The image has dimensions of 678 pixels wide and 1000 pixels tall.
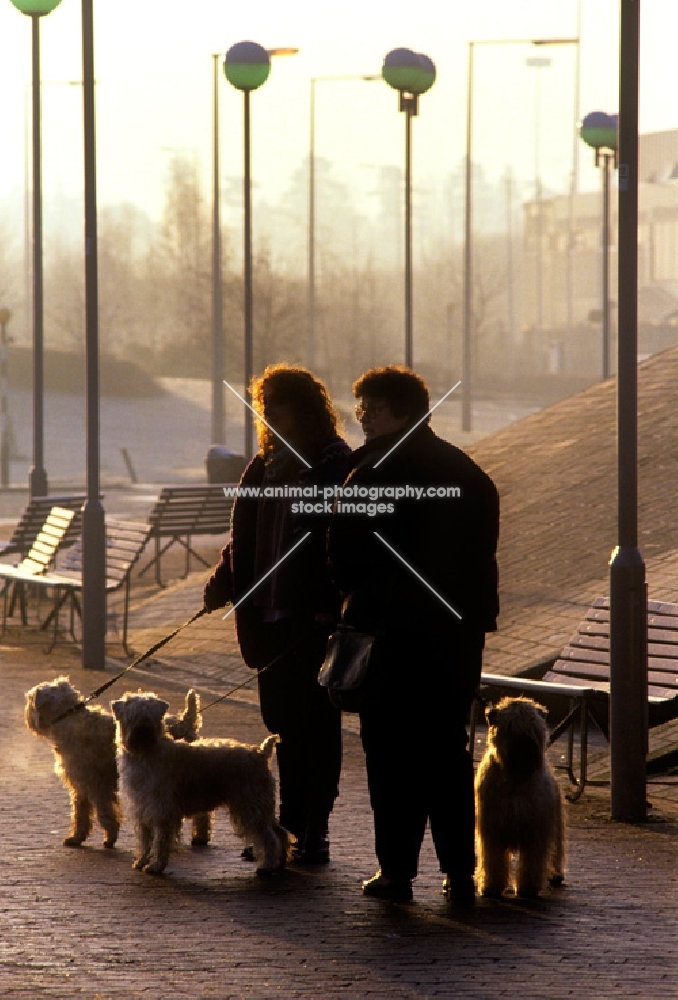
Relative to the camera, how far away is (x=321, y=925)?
608 centimetres

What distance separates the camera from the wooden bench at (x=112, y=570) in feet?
47.2

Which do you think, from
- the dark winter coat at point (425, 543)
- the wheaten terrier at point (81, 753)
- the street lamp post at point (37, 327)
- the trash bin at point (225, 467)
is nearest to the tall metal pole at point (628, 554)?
the dark winter coat at point (425, 543)

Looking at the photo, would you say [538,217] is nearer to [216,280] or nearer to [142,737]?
[216,280]

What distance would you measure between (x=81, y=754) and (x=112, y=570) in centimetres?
714

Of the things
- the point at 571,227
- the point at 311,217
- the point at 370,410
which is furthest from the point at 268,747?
the point at 571,227

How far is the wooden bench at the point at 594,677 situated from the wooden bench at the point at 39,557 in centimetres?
679

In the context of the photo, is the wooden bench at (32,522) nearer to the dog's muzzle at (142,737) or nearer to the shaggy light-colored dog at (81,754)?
the shaggy light-colored dog at (81,754)

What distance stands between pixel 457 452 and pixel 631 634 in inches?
83.8

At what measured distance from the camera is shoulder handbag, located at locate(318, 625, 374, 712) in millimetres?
6309

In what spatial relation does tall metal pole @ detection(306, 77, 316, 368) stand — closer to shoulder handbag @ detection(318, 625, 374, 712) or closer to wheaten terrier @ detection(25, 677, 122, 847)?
wheaten terrier @ detection(25, 677, 122, 847)

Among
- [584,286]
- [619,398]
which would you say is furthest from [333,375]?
[619,398]

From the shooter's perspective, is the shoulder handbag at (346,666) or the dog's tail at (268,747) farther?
the dog's tail at (268,747)

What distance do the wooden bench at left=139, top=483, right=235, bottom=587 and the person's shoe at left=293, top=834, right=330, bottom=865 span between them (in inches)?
479

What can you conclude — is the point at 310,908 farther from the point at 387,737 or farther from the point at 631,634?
the point at 631,634
